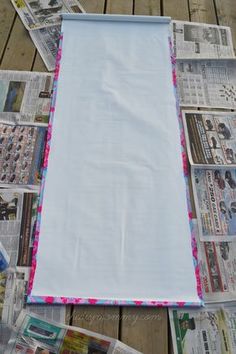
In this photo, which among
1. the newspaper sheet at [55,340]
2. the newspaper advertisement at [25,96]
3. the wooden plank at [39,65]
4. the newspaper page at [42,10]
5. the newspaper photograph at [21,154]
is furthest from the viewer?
the newspaper page at [42,10]

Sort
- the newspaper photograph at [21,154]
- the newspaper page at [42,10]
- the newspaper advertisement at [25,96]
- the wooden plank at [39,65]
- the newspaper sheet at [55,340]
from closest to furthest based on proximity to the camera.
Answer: the newspaper sheet at [55,340] → the newspaper photograph at [21,154] → the newspaper advertisement at [25,96] → the wooden plank at [39,65] → the newspaper page at [42,10]

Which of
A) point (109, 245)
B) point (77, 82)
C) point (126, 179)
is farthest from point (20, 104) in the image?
point (109, 245)

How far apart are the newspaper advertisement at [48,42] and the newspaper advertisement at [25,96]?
0.23 ft

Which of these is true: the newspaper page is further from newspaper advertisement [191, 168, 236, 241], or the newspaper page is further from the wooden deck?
newspaper advertisement [191, 168, 236, 241]

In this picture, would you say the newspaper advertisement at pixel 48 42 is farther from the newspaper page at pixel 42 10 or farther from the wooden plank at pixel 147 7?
the wooden plank at pixel 147 7

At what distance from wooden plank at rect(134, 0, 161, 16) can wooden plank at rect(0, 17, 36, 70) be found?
1.41 ft

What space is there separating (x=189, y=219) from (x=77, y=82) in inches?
22.4

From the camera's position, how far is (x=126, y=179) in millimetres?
1023

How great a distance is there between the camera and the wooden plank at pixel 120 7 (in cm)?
143

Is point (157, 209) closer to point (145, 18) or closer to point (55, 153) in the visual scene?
point (55, 153)

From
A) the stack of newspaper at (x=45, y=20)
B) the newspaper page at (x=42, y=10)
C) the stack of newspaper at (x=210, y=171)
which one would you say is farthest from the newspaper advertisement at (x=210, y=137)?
the newspaper page at (x=42, y=10)

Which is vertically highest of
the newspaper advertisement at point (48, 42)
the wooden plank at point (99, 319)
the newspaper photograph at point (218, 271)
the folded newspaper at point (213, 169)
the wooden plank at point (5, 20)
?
the wooden plank at point (5, 20)

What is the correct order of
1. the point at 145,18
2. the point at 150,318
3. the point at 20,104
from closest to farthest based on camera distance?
the point at 150,318
the point at 20,104
the point at 145,18

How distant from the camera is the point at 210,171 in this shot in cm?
105
